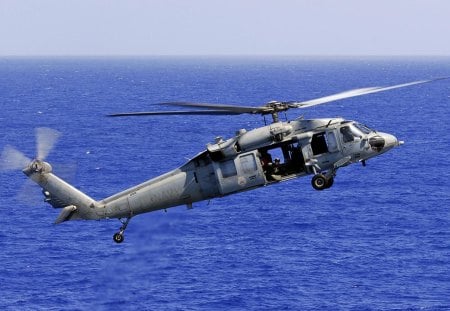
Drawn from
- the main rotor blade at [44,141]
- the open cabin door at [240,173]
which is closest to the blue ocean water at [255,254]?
the main rotor blade at [44,141]

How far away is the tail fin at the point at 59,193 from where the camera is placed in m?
47.5

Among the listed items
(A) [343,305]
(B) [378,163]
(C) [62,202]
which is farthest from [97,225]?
(C) [62,202]

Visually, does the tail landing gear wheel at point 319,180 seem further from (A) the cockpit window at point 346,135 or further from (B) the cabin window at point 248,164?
(B) the cabin window at point 248,164

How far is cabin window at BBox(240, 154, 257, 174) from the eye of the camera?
43.6 m

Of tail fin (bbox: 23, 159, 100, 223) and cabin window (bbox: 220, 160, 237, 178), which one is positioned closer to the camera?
cabin window (bbox: 220, 160, 237, 178)

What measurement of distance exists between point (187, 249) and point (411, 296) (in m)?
33.3

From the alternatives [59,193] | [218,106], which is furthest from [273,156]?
[59,193]

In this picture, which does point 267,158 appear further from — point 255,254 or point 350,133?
point 255,254

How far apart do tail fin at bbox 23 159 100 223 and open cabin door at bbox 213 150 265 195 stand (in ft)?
27.4

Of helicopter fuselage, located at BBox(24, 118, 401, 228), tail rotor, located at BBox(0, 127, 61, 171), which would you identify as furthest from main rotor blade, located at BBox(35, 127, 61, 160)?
helicopter fuselage, located at BBox(24, 118, 401, 228)

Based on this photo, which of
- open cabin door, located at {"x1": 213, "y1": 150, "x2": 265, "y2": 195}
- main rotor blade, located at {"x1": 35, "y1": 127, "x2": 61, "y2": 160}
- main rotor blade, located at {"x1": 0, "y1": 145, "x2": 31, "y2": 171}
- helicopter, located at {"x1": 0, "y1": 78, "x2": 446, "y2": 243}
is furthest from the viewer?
Result: main rotor blade, located at {"x1": 35, "y1": 127, "x2": 61, "y2": 160}

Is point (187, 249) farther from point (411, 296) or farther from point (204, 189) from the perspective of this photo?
point (204, 189)

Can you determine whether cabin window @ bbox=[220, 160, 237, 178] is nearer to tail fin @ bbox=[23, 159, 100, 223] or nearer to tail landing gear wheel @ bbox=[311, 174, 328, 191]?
tail landing gear wheel @ bbox=[311, 174, 328, 191]

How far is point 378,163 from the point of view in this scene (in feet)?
591
